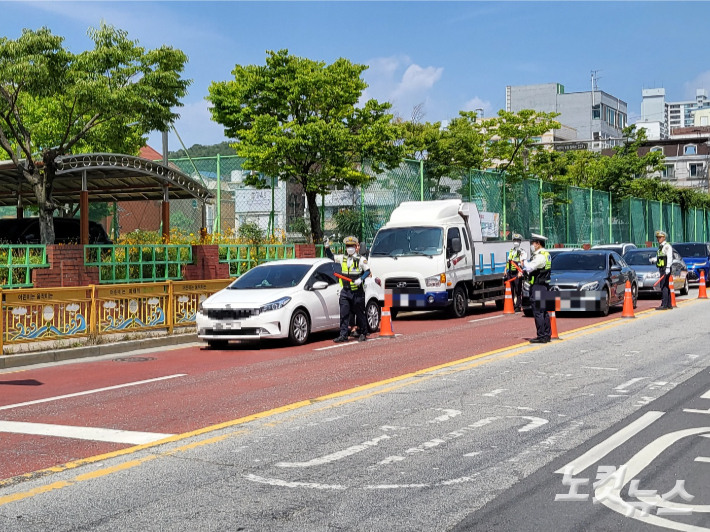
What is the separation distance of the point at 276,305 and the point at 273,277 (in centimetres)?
141

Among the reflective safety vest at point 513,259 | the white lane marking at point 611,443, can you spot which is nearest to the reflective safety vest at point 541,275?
the white lane marking at point 611,443

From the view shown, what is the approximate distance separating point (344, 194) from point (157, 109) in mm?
8413

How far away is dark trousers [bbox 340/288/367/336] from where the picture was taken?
615 inches

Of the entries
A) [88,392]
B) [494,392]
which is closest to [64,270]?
[88,392]

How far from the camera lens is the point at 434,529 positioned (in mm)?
4945

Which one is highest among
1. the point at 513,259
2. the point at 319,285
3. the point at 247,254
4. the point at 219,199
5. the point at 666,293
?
the point at 219,199

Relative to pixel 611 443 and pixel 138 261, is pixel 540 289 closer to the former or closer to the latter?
pixel 611 443

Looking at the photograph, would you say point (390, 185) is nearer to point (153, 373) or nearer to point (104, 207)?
point (104, 207)

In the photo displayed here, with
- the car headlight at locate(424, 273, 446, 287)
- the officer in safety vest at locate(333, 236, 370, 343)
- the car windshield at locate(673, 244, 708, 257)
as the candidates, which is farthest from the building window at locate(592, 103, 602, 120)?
the officer in safety vest at locate(333, 236, 370, 343)

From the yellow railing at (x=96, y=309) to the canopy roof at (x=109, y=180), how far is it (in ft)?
13.0

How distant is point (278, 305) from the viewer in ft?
48.9

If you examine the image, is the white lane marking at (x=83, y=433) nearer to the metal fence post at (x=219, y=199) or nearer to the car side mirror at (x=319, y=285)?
the car side mirror at (x=319, y=285)

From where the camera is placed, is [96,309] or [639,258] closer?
[96,309]

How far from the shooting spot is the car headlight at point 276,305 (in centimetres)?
1478
